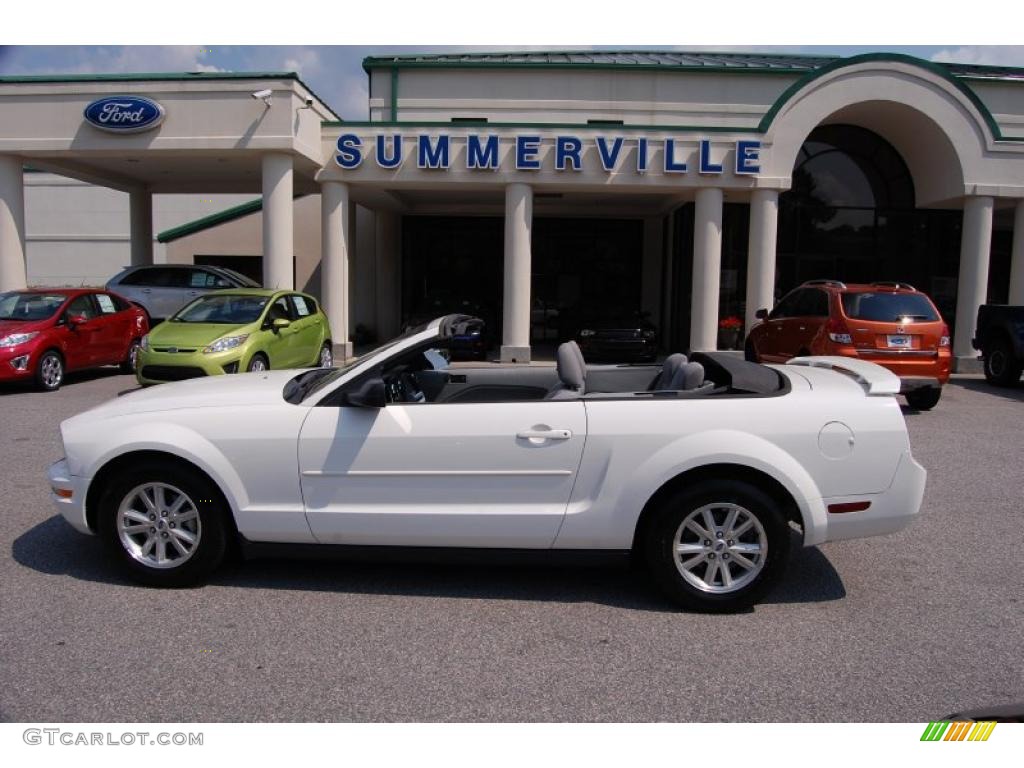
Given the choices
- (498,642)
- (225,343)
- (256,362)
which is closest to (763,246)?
(256,362)

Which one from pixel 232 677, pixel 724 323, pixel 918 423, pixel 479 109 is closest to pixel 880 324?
pixel 918 423

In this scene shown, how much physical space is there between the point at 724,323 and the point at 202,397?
15.1 metres

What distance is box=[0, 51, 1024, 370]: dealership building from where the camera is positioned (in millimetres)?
15969

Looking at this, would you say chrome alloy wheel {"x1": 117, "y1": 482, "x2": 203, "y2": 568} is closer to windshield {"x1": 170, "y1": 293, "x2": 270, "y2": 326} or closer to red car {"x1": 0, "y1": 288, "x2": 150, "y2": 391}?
windshield {"x1": 170, "y1": 293, "x2": 270, "y2": 326}

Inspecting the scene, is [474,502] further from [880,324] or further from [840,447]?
[880,324]

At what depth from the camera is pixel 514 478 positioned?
4.30 metres

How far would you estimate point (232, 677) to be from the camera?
3.56 metres

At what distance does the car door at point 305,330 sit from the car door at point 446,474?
29.0 ft

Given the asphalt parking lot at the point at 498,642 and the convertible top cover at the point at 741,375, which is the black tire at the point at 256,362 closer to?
the asphalt parking lot at the point at 498,642

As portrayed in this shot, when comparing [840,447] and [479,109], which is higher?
[479,109]

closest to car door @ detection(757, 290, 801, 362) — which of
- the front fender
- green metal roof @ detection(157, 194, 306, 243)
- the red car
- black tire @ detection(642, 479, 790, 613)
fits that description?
black tire @ detection(642, 479, 790, 613)

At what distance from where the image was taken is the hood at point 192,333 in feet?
37.0
